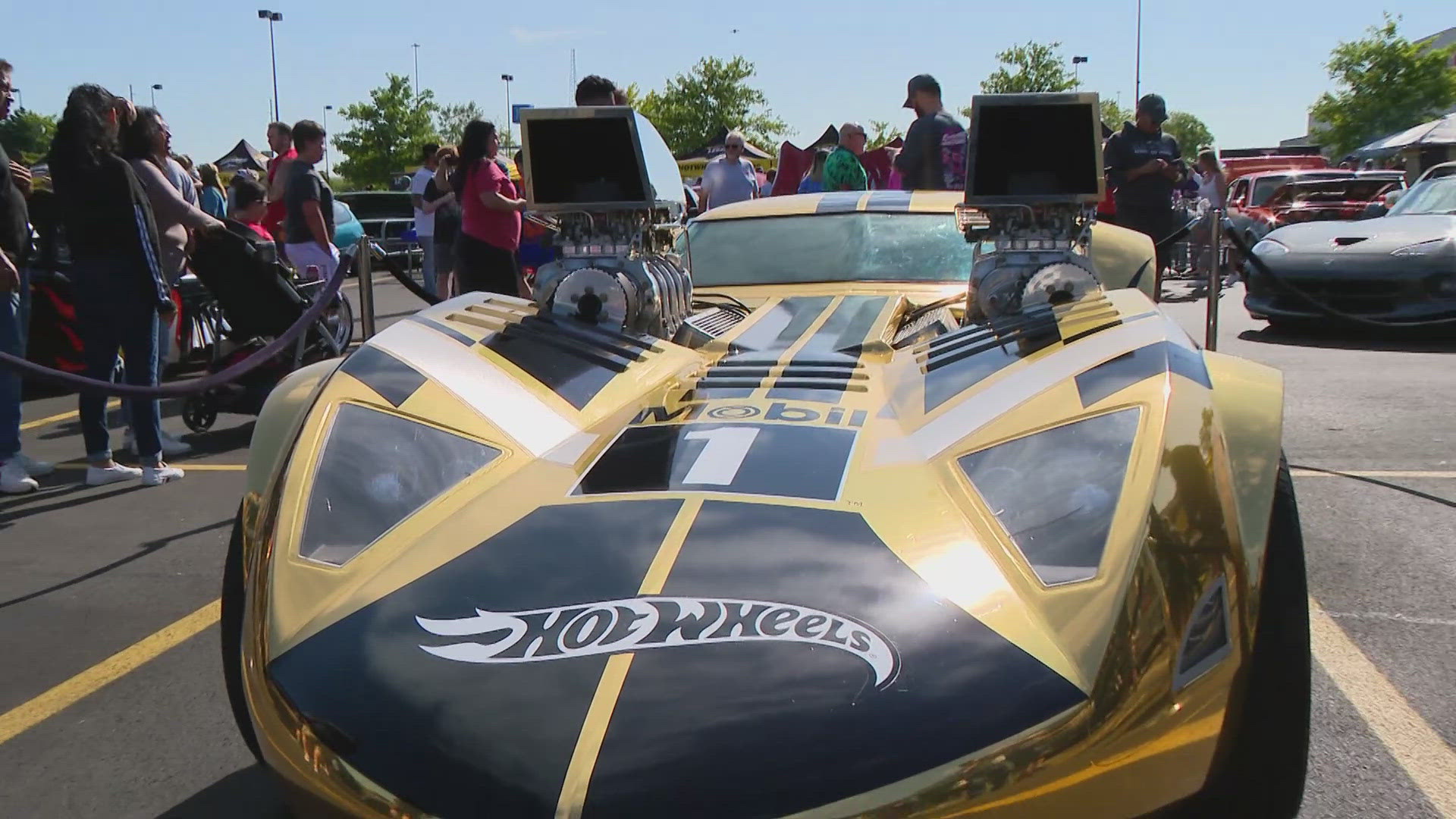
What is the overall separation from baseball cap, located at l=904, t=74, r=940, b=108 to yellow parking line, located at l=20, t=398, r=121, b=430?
491cm

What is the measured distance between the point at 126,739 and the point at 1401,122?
173ft

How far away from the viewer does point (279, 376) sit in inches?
257

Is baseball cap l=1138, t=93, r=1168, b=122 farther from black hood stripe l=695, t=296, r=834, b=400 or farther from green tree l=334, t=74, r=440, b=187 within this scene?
green tree l=334, t=74, r=440, b=187

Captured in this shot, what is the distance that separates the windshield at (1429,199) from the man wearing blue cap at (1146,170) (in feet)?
9.66

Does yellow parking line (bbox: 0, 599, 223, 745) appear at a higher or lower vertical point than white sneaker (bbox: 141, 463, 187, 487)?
lower

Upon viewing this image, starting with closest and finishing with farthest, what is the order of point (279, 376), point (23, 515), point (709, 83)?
point (23, 515) < point (279, 376) < point (709, 83)

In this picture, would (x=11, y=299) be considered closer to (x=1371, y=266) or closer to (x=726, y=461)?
(x=726, y=461)

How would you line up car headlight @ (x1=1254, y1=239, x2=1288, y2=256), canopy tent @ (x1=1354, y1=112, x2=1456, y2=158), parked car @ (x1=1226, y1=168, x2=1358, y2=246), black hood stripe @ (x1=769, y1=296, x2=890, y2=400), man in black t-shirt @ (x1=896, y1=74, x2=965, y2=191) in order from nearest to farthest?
black hood stripe @ (x1=769, y1=296, x2=890, y2=400), man in black t-shirt @ (x1=896, y1=74, x2=965, y2=191), car headlight @ (x1=1254, y1=239, x2=1288, y2=256), parked car @ (x1=1226, y1=168, x2=1358, y2=246), canopy tent @ (x1=1354, y1=112, x2=1456, y2=158)

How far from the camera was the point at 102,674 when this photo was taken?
126 inches

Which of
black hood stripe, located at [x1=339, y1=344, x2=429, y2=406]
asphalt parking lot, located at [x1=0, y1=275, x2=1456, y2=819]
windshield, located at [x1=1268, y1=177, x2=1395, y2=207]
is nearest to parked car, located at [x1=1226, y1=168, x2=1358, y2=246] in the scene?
windshield, located at [x1=1268, y1=177, x2=1395, y2=207]

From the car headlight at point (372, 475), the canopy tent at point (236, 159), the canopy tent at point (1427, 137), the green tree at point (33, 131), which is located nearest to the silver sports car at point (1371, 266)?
the car headlight at point (372, 475)

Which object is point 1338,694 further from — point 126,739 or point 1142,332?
point 126,739

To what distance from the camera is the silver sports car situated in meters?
8.36

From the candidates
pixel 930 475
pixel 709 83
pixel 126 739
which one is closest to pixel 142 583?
pixel 126 739
